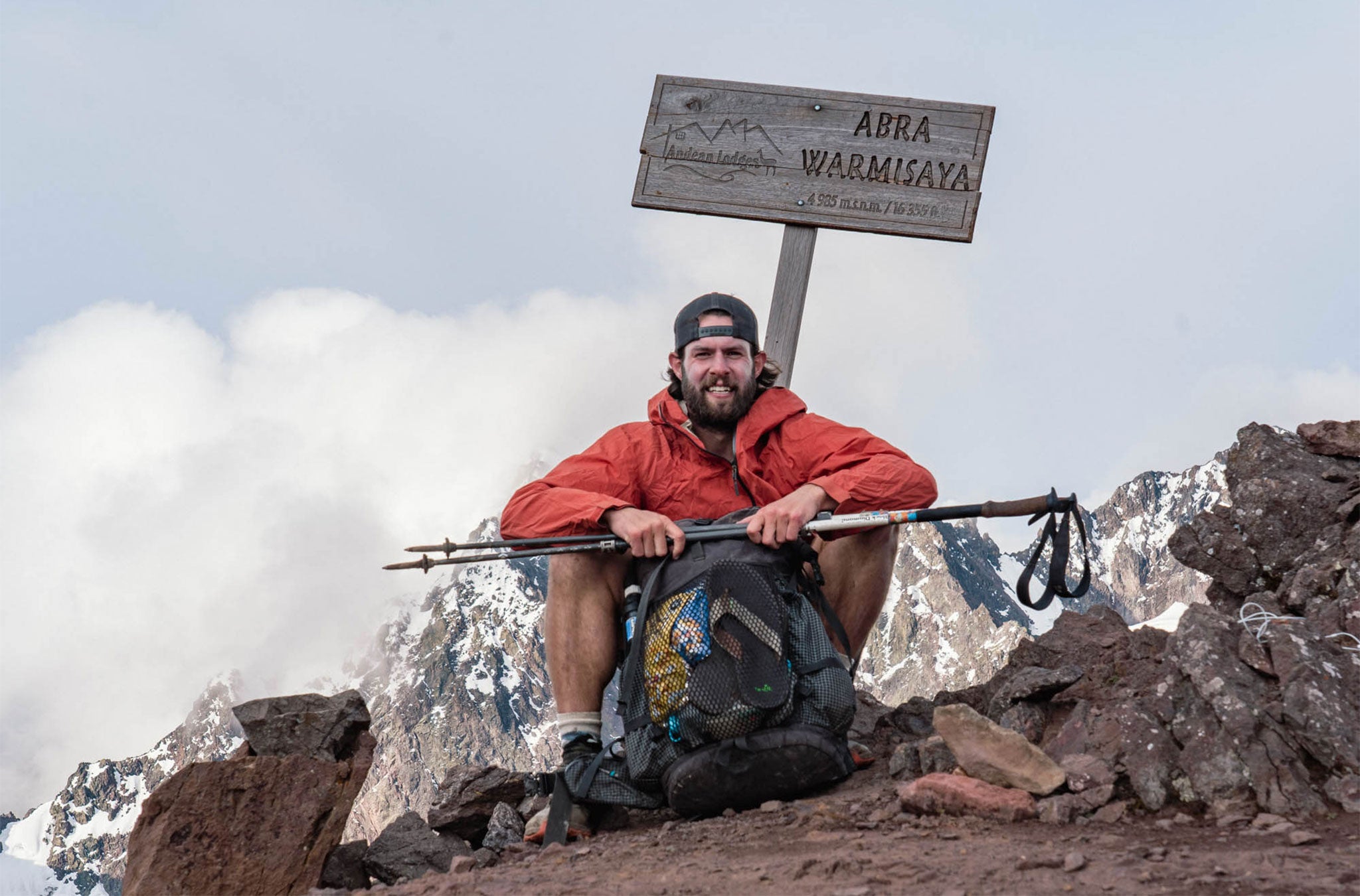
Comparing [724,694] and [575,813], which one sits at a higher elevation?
[724,694]

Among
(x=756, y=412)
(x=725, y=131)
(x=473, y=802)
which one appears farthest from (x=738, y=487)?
(x=725, y=131)

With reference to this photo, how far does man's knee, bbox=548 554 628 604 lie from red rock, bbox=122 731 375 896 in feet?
4.78

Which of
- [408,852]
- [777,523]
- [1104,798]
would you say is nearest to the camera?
[1104,798]

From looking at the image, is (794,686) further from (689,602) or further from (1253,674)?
(1253,674)

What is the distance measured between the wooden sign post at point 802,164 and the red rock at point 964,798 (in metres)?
3.85

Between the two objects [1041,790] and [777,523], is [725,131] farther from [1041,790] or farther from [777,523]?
[1041,790]

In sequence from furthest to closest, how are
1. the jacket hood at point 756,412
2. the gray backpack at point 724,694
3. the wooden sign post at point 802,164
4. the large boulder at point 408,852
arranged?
the wooden sign post at point 802,164
the jacket hood at point 756,412
the large boulder at point 408,852
the gray backpack at point 724,694

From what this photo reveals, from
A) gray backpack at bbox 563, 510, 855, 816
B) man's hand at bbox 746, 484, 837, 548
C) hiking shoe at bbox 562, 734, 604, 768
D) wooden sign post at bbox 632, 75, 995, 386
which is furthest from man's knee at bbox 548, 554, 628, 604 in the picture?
wooden sign post at bbox 632, 75, 995, 386

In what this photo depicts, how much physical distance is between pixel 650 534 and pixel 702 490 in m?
1.02

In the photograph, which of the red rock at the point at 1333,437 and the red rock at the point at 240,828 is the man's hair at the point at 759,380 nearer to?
the red rock at the point at 240,828

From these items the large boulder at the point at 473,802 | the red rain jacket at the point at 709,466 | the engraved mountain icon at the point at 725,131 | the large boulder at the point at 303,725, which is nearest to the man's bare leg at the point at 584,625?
A: the red rain jacket at the point at 709,466

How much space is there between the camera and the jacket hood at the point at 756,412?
5.96m

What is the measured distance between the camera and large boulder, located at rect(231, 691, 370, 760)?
6.17 metres

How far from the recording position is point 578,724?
531 centimetres
